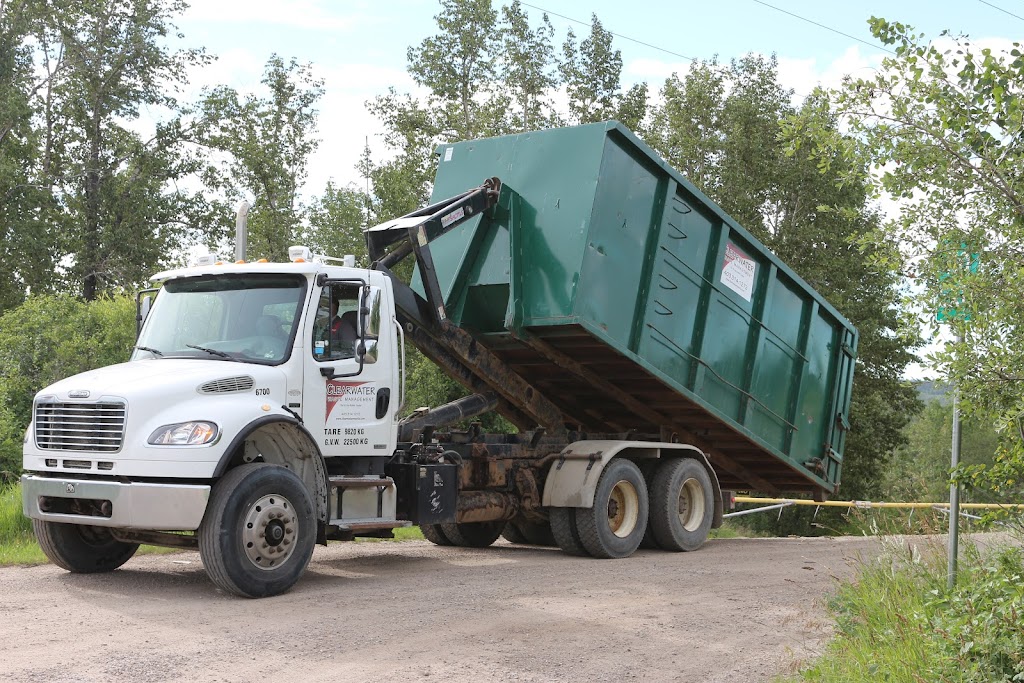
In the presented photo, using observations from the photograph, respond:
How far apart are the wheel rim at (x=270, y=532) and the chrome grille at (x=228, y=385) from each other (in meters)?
0.83

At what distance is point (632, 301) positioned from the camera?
10.0 m

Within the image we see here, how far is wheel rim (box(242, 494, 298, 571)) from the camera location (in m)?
7.70

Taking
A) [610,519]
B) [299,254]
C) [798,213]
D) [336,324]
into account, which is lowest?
[610,519]

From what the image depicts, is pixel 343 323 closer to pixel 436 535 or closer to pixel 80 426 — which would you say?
pixel 80 426

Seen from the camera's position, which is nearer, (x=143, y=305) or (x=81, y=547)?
(x=81, y=547)

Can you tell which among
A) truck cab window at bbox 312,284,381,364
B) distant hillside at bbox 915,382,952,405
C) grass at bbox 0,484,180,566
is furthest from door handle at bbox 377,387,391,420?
distant hillside at bbox 915,382,952,405

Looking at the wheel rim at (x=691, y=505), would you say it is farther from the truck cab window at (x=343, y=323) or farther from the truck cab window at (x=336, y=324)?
the truck cab window at (x=336, y=324)

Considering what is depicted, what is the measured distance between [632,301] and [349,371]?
2818 millimetres

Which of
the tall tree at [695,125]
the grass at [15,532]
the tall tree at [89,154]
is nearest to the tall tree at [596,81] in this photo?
the tall tree at [695,125]

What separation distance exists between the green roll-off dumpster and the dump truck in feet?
0.09

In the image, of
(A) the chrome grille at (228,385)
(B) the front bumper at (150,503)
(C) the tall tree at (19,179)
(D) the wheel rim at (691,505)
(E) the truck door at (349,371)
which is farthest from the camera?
(C) the tall tree at (19,179)

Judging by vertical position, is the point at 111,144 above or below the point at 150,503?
above

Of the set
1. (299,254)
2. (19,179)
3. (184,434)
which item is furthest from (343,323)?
(19,179)

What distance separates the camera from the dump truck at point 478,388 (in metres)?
7.76
